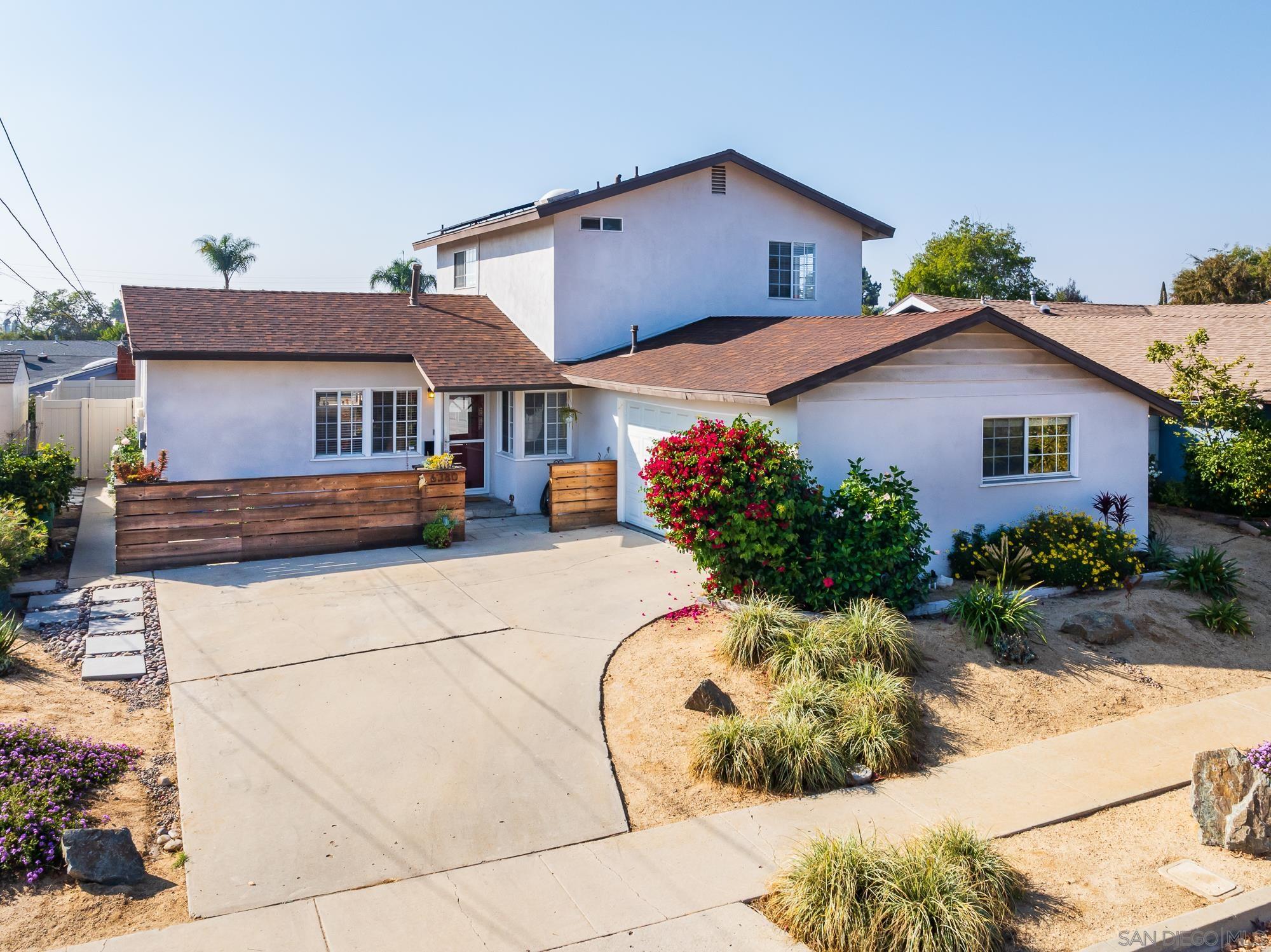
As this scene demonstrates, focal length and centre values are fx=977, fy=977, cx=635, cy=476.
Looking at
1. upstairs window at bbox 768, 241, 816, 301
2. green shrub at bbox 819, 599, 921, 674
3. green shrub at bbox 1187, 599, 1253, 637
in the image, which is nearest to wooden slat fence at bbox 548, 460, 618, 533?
upstairs window at bbox 768, 241, 816, 301

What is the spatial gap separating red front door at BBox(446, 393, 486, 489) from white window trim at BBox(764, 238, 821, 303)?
706 cm

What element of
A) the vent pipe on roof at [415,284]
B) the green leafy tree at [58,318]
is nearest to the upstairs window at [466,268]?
the vent pipe on roof at [415,284]

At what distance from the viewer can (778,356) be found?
48.0 ft

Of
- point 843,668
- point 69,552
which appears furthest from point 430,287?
point 843,668

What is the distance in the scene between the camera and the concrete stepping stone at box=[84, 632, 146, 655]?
10445 millimetres

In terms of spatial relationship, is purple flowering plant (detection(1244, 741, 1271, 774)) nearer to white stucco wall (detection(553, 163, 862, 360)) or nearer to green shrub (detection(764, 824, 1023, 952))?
green shrub (detection(764, 824, 1023, 952))

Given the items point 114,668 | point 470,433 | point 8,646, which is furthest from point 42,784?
point 470,433

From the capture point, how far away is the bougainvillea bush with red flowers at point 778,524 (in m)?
11.6

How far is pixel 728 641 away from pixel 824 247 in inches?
565

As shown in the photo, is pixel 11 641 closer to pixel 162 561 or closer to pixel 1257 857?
pixel 162 561

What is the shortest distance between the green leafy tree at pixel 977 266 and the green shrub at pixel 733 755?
155 ft

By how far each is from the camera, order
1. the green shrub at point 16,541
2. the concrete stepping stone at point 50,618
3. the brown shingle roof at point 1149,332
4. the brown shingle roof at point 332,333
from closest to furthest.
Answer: the concrete stepping stone at point 50,618 < the green shrub at point 16,541 < the brown shingle roof at point 332,333 < the brown shingle roof at point 1149,332

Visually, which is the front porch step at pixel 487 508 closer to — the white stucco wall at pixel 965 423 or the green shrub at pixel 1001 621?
the white stucco wall at pixel 965 423

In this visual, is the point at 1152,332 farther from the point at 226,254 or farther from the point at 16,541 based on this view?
the point at 226,254
